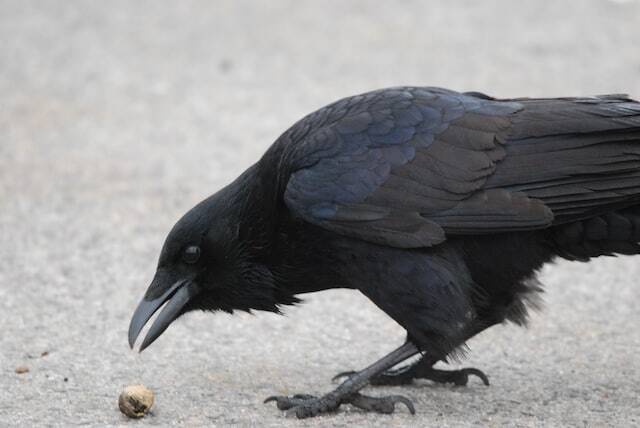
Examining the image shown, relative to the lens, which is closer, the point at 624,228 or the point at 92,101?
the point at 624,228

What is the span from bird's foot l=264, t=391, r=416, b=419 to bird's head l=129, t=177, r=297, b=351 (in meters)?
0.47

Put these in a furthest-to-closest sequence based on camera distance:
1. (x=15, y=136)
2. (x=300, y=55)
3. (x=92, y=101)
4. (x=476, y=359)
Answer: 1. (x=300, y=55)
2. (x=92, y=101)
3. (x=15, y=136)
4. (x=476, y=359)

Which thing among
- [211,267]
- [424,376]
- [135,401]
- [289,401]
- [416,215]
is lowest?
[135,401]

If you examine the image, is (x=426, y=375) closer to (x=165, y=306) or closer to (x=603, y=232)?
(x=603, y=232)

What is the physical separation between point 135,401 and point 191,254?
68cm

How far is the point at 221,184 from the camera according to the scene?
26.3 feet

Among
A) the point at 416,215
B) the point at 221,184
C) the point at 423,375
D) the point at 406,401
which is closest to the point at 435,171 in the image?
the point at 416,215

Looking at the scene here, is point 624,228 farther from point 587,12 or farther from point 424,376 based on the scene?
point 587,12

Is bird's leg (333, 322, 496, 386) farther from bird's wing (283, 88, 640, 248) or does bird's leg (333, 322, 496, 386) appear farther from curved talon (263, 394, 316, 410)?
bird's wing (283, 88, 640, 248)

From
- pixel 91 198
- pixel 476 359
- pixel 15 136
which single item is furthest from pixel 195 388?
pixel 15 136

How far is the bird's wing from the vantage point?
15.0 ft

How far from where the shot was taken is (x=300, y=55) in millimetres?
10766

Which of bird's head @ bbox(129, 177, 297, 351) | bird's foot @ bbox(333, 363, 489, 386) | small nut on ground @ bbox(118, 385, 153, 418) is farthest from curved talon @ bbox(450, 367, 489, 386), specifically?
small nut on ground @ bbox(118, 385, 153, 418)

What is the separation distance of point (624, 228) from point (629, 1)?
8299 mm
